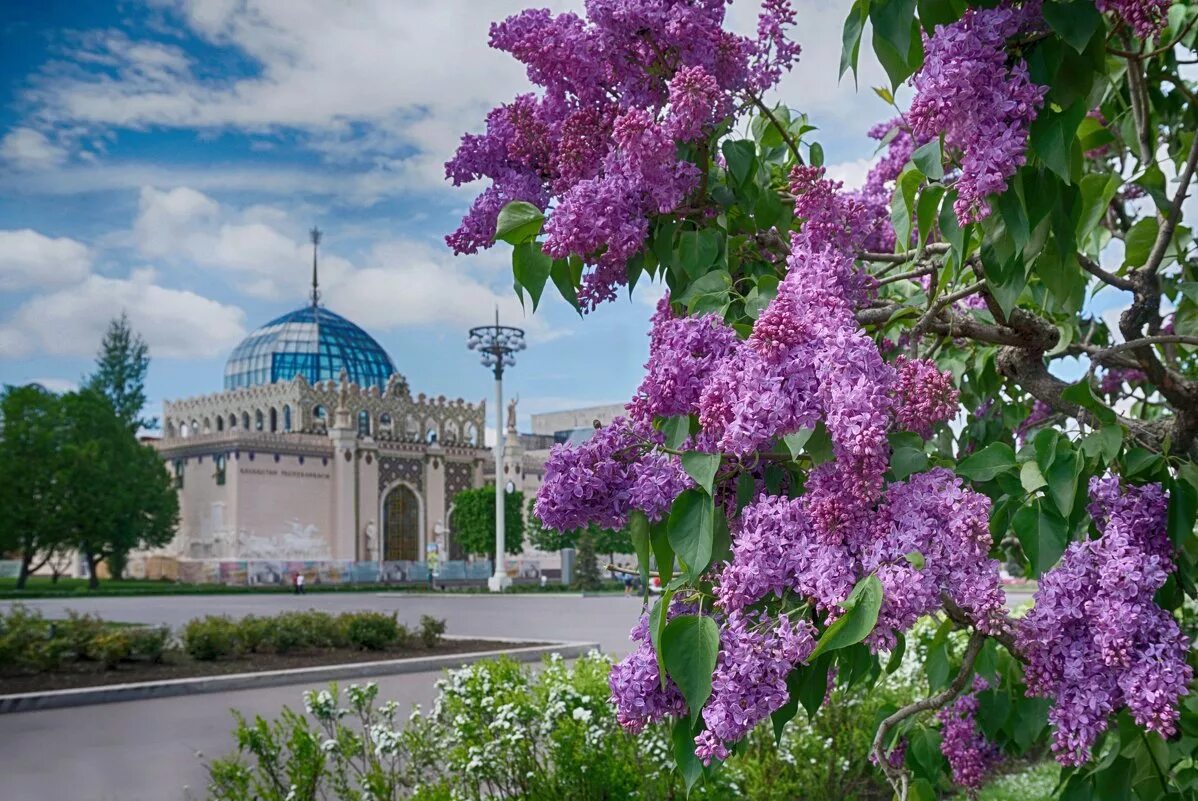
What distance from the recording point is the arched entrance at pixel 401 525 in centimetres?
5169

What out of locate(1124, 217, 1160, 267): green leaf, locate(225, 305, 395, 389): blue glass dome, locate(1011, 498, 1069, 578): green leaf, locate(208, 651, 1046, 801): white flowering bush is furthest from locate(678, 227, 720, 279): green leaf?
locate(225, 305, 395, 389): blue glass dome

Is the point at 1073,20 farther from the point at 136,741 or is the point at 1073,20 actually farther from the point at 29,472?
the point at 29,472

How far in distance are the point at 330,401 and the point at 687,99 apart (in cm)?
5220

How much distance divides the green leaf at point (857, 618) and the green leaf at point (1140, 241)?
146 centimetres

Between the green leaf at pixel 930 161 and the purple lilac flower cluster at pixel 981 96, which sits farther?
the green leaf at pixel 930 161

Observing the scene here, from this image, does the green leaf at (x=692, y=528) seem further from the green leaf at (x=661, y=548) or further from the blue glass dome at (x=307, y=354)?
the blue glass dome at (x=307, y=354)

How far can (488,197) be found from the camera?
2.35 meters

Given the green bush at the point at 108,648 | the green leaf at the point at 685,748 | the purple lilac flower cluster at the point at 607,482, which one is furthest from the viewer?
the green bush at the point at 108,648

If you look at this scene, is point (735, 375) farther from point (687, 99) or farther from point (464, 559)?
point (464, 559)

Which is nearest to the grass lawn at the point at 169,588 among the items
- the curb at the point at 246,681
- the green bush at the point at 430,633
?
the green bush at the point at 430,633

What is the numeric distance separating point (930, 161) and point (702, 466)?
0.57 m

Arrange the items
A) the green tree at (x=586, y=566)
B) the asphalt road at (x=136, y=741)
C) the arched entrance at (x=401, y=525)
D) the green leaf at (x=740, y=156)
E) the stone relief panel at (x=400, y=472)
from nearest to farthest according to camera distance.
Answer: the green leaf at (x=740, y=156)
the asphalt road at (x=136, y=741)
the green tree at (x=586, y=566)
the arched entrance at (x=401, y=525)
the stone relief panel at (x=400, y=472)

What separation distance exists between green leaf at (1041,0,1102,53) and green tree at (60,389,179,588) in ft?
130

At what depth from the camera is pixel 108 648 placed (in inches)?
505
